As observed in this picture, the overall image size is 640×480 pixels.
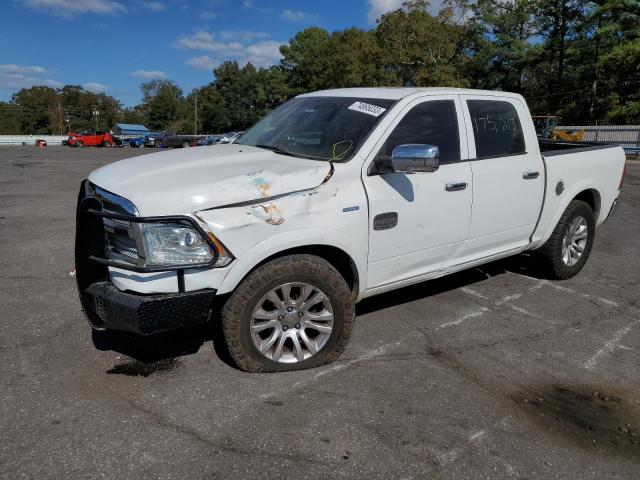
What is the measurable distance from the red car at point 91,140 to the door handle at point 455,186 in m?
45.9

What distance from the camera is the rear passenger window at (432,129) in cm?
389

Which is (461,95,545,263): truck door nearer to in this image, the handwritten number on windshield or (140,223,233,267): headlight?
the handwritten number on windshield

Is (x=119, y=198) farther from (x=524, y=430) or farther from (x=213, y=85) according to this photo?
(x=213, y=85)

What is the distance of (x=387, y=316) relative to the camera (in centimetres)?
458

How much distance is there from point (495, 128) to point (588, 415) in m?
2.46

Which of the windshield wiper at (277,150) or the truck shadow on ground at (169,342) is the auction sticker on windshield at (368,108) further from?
the truck shadow on ground at (169,342)

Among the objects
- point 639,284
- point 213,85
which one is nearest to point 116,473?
point 639,284

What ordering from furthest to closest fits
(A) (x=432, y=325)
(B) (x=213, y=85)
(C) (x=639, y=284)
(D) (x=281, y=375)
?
(B) (x=213, y=85)
(C) (x=639, y=284)
(A) (x=432, y=325)
(D) (x=281, y=375)

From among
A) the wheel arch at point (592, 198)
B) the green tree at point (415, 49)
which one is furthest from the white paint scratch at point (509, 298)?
the green tree at point (415, 49)

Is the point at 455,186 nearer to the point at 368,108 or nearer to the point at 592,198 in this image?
the point at 368,108

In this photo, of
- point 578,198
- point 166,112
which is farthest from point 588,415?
point 166,112

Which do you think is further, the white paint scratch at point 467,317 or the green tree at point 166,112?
the green tree at point 166,112

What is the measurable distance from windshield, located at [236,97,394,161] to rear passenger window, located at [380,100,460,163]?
0.19 m

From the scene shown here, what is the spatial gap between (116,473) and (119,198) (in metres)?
1.47
